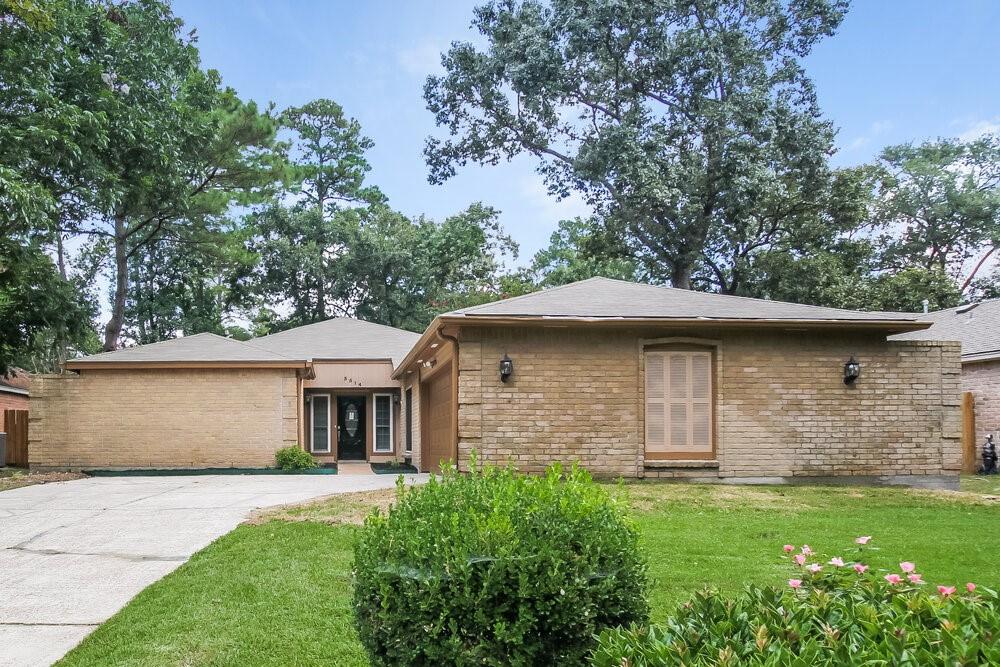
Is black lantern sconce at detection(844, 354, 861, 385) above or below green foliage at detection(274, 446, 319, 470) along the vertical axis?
above

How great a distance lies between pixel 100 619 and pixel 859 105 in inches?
1007

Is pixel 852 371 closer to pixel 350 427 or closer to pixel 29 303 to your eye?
pixel 350 427

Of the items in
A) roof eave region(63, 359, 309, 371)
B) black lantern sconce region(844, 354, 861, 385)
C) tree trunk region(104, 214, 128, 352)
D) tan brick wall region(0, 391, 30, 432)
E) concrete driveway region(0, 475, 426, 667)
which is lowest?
concrete driveway region(0, 475, 426, 667)

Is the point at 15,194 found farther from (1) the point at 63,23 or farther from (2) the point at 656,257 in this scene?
(2) the point at 656,257

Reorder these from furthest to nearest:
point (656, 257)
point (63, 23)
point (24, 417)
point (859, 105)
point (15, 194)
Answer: point (656, 257)
point (859, 105)
point (24, 417)
point (63, 23)
point (15, 194)

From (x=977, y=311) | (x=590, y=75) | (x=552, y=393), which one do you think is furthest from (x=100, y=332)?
(x=977, y=311)

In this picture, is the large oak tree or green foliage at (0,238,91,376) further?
the large oak tree

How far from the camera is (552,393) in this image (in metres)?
12.3

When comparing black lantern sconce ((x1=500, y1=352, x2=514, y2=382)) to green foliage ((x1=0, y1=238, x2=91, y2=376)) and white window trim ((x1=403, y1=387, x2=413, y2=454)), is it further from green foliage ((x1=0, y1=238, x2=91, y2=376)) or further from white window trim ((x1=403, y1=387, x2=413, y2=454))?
green foliage ((x1=0, y1=238, x2=91, y2=376))

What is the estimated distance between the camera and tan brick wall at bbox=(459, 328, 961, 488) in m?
12.3

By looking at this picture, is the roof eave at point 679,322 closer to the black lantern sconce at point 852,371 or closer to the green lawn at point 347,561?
the black lantern sconce at point 852,371

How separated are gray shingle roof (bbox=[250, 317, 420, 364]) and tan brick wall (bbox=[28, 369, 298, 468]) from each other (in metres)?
4.26

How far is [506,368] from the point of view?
1199 cm

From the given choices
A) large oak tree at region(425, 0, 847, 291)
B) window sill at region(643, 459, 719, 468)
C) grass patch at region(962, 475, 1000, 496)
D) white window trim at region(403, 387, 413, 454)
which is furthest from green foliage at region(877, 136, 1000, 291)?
window sill at region(643, 459, 719, 468)
